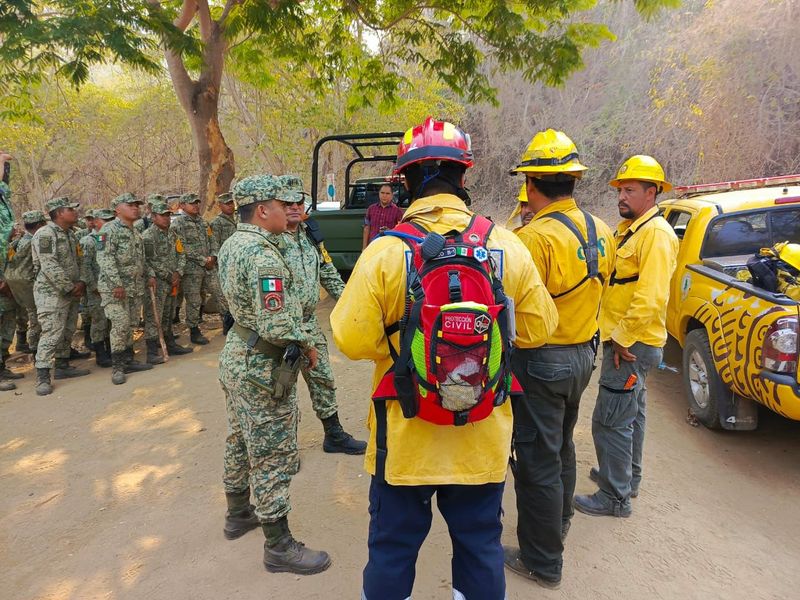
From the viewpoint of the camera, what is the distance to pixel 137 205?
5.70 meters

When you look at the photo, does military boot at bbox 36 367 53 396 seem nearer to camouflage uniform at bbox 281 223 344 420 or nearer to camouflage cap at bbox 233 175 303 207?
camouflage uniform at bbox 281 223 344 420

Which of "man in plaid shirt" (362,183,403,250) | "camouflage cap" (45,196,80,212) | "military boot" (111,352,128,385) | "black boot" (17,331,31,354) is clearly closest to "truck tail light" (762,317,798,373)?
"man in plaid shirt" (362,183,403,250)

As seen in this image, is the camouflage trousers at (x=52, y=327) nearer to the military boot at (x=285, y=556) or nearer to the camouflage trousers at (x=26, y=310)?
the camouflage trousers at (x=26, y=310)

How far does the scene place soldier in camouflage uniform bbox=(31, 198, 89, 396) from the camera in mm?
5465

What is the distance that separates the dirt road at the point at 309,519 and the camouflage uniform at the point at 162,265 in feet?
6.29

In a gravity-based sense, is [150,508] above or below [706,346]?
below

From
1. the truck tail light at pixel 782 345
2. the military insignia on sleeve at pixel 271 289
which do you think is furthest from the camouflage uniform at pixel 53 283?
the truck tail light at pixel 782 345

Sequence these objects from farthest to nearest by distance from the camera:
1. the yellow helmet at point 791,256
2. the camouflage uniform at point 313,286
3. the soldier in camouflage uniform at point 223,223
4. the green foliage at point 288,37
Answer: the soldier in camouflage uniform at point 223,223, the green foliage at point 288,37, the yellow helmet at point 791,256, the camouflage uniform at point 313,286

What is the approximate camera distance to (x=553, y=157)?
7.59ft

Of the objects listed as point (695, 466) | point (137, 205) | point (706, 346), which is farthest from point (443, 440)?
point (137, 205)

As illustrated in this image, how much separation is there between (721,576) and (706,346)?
6.21 feet

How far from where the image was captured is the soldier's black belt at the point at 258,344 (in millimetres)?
2488

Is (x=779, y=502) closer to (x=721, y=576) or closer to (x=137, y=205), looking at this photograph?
(x=721, y=576)

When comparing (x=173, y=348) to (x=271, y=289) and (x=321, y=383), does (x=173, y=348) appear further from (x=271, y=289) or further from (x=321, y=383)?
(x=271, y=289)
